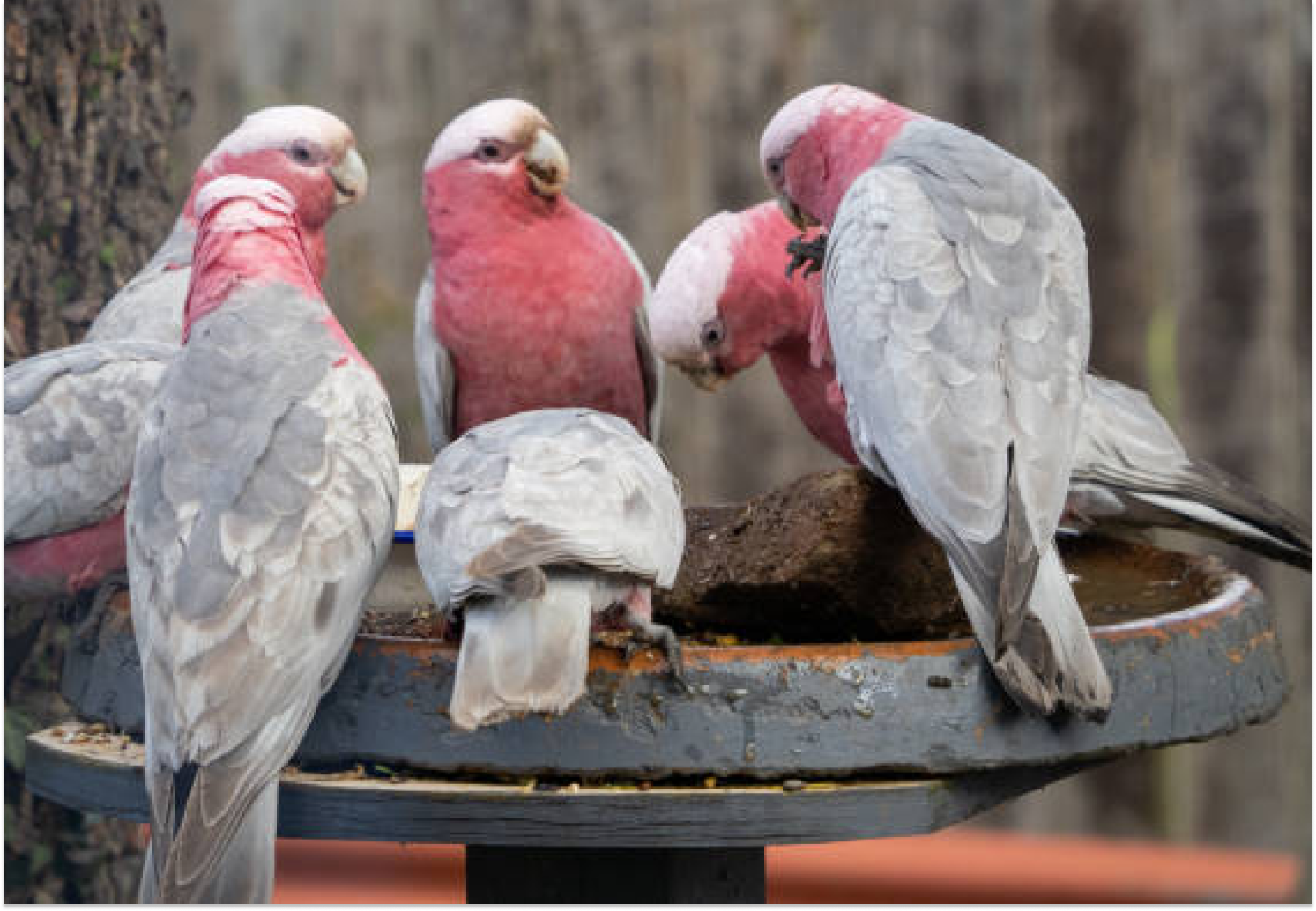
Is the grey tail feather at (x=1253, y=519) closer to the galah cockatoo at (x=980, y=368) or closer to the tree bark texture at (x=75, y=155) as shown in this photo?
the galah cockatoo at (x=980, y=368)

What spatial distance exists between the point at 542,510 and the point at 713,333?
0.80 m

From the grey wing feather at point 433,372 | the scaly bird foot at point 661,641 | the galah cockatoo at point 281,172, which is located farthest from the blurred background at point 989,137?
the scaly bird foot at point 661,641

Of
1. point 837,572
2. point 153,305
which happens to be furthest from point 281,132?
point 837,572

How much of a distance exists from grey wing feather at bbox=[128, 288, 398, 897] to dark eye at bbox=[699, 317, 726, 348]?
0.64 metres

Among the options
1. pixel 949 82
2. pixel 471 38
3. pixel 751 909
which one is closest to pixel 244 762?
pixel 751 909

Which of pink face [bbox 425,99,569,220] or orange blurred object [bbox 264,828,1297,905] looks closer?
pink face [bbox 425,99,569,220]

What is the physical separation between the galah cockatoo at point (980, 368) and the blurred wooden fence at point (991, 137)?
123cm

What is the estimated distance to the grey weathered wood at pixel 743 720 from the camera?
1.22 meters

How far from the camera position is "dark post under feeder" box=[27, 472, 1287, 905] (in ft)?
3.98

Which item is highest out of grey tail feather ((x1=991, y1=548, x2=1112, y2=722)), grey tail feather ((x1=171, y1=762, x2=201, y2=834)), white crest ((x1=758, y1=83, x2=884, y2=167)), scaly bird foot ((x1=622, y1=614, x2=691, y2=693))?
white crest ((x1=758, y1=83, x2=884, y2=167))

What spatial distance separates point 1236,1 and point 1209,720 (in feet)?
5.48

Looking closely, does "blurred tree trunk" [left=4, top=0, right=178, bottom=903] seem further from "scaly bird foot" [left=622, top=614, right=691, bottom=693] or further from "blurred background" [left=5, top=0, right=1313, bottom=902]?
"scaly bird foot" [left=622, top=614, right=691, bottom=693]

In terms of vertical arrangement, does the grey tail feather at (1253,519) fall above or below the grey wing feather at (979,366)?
below

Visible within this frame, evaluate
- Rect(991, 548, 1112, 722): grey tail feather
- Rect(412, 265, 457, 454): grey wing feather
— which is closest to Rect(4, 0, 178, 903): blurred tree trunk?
Rect(412, 265, 457, 454): grey wing feather
